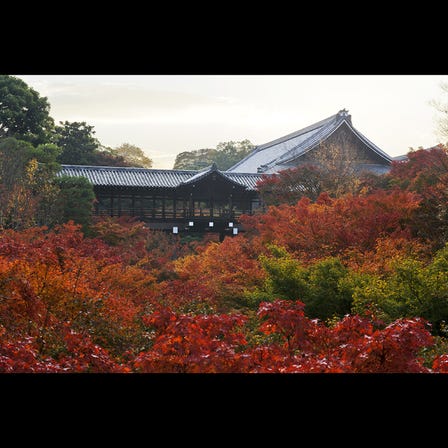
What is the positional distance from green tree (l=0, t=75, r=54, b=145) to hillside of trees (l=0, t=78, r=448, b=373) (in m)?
7.21

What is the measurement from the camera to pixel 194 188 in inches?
938

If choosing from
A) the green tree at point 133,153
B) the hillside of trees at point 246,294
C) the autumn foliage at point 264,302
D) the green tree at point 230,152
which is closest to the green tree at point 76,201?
the hillside of trees at point 246,294

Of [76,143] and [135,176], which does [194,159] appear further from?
[135,176]

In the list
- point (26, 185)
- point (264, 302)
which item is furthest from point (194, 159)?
point (264, 302)

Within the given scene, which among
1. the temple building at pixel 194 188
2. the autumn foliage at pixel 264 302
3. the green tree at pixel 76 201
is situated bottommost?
the autumn foliage at pixel 264 302

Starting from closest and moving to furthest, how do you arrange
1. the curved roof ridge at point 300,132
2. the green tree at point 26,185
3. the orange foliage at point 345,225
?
the orange foliage at point 345,225, the green tree at point 26,185, the curved roof ridge at point 300,132

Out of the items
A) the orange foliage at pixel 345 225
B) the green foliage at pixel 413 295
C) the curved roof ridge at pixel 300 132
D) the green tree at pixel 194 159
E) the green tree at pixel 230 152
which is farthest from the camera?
the green tree at pixel 194 159

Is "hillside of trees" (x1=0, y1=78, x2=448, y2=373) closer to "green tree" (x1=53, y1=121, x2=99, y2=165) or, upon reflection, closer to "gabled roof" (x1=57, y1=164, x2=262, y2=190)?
"gabled roof" (x1=57, y1=164, x2=262, y2=190)

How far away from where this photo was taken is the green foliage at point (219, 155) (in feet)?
140

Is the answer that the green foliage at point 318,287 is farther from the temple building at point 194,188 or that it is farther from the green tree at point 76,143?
the green tree at point 76,143

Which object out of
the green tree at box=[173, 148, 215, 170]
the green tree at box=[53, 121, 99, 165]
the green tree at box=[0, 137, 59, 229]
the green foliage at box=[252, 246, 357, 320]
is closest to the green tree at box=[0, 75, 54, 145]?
the green tree at box=[53, 121, 99, 165]

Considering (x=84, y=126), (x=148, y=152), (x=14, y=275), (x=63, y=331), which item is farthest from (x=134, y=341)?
(x=148, y=152)
